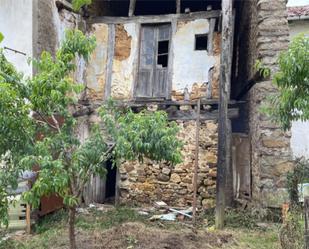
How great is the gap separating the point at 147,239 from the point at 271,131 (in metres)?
3.19

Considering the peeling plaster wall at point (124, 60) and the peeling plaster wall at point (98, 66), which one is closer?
the peeling plaster wall at point (124, 60)

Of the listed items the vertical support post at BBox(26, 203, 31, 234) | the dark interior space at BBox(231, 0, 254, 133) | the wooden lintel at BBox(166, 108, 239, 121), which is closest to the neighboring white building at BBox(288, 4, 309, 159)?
the dark interior space at BBox(231, 0, 254, 133)

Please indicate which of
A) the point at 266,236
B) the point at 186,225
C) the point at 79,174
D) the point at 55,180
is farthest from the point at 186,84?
the point at 55,180

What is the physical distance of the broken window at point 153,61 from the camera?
8.78 meters

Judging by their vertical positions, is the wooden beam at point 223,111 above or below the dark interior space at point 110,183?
above

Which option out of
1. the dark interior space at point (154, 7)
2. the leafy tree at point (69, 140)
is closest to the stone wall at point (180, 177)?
the dark interior space at point (154, 7)

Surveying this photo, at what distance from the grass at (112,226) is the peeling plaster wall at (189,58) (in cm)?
311

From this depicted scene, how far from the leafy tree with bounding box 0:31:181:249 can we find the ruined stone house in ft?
10.6

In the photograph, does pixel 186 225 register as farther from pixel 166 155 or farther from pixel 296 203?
pixel 166 155

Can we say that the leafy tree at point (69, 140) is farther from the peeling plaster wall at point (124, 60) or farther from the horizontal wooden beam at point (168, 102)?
the peeling plaster wall at point (124, 60)

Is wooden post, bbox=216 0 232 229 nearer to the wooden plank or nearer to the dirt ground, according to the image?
the dirt ground

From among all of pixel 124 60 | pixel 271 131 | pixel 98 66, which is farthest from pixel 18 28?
pixel 271 131

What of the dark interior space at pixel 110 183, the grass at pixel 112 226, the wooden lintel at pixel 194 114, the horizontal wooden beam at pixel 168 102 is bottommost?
the grass at pixel 112 226

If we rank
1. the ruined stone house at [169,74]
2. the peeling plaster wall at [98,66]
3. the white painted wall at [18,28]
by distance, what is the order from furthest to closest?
the peeling plaster wall at [98,66], the ruined stone house at [169,74], the white painted wall at [18,28]
